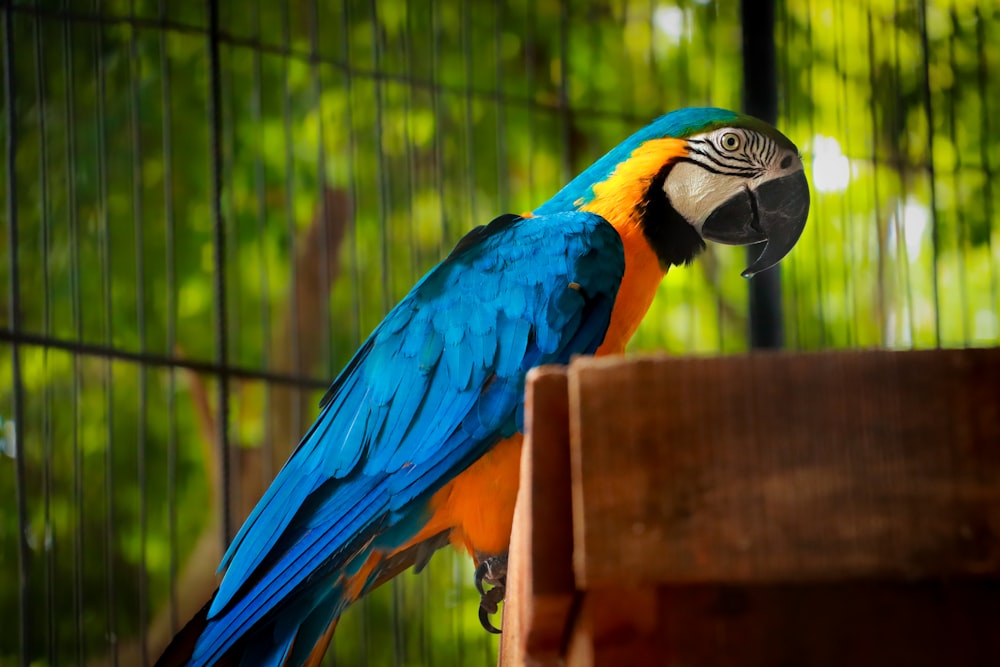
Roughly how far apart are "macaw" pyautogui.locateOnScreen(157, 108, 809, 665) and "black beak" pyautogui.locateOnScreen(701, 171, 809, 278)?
170 mm

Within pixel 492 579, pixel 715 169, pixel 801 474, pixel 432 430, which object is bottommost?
pixel 492 579

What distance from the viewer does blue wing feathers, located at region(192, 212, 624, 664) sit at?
4.86 feet

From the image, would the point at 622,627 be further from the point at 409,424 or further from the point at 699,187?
the point at 699,187

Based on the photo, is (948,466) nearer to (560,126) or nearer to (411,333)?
(411,333)

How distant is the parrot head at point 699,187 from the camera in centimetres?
175

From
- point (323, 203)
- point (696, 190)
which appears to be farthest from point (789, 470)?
point (323, 203)

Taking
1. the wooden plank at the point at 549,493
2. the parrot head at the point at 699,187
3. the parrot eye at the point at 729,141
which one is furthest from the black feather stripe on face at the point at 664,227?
the wooden plank at the point at 549,493

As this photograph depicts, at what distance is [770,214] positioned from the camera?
1.86m

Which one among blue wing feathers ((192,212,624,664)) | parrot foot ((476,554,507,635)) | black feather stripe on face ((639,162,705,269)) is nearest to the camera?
blue wing feathers ((192,212,624,664))

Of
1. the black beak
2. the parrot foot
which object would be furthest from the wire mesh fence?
the parrot foot

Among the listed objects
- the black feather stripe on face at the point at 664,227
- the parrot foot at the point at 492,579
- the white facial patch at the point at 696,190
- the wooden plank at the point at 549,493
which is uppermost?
the white facial patch at the point at 696,190

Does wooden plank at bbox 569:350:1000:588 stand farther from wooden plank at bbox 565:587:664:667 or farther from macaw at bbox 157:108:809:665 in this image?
macaw at bbox 157:108:809:665

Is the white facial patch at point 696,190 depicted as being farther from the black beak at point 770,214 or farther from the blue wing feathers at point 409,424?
the blue wing feathers at point 409,424

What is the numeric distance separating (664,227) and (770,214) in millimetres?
237
